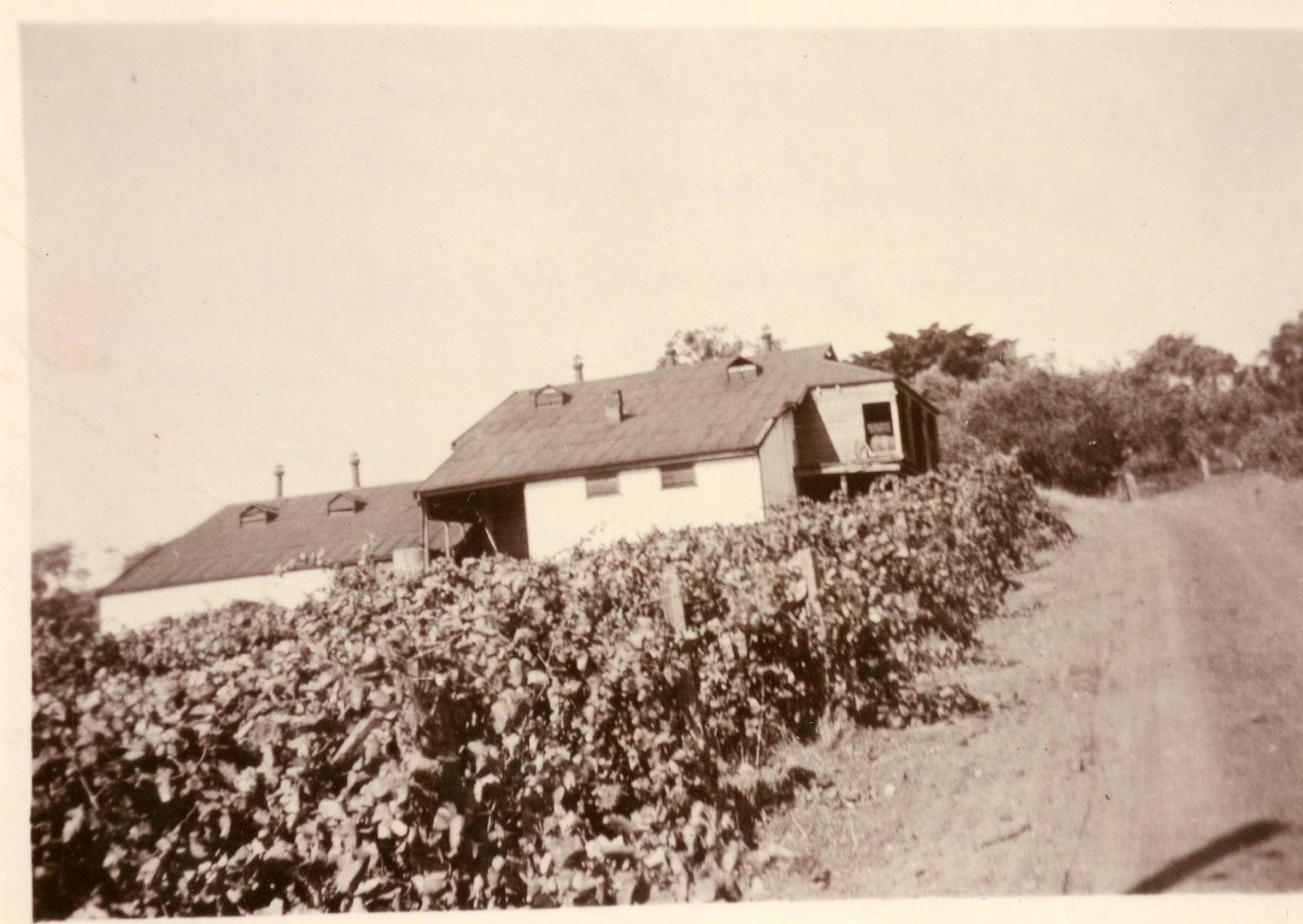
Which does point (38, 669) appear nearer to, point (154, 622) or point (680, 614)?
point (154, 622)

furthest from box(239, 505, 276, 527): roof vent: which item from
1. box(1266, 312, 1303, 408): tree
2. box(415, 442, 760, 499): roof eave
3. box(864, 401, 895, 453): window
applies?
box(864, 401, 895, 453): window

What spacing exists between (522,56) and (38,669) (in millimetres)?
4095

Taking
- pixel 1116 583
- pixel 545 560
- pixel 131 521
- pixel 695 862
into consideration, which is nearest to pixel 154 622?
pixel 131 521

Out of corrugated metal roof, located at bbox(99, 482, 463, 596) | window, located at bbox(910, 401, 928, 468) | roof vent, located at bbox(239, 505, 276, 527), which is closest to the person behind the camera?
corrugated metal roof, located at bbox(99, 482, 463, 596)

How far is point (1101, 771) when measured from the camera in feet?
11.7

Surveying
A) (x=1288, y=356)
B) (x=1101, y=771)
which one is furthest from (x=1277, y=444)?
(x=1101, y=771)

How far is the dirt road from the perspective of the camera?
3.17 meters

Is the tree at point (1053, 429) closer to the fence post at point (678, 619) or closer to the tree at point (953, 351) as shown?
the tree at point (953, 351)

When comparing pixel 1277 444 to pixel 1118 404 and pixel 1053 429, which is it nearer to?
pixel 1118 404

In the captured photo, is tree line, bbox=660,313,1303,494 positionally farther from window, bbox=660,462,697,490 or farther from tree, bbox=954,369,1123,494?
window, bbox=660,462,697,490

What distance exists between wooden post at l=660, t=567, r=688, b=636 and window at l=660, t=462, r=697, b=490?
12.7 meters

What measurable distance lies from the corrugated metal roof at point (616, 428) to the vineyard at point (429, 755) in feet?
40.4

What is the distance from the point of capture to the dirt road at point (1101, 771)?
317 cm

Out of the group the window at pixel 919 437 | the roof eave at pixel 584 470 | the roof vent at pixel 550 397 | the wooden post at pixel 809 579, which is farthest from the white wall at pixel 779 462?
the wooden post at pixel 809 579
